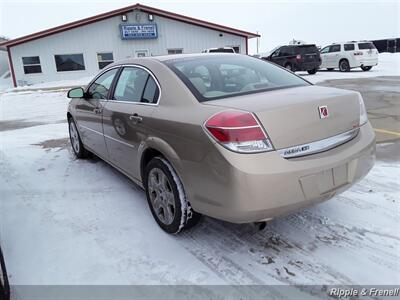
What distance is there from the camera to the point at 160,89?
3.15 meters

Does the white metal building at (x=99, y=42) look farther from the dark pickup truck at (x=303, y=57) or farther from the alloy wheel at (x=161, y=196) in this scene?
the alloy wheel at (x=161, y=196)

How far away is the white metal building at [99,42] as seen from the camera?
24766 mm

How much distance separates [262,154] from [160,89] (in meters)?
1.20

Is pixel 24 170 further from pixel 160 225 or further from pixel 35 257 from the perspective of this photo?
pixel 160 225

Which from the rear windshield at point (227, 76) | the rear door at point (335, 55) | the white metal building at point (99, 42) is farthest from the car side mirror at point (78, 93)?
the white metal building at point (99, 42)

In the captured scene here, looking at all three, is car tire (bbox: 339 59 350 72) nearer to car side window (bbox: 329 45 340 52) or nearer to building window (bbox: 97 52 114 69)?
car side window (bbox: 329 45 340 52)

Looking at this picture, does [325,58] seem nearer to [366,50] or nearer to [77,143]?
[366,50]

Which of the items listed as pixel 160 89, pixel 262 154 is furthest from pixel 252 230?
pixel 160 89

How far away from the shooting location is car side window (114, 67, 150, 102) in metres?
3.50

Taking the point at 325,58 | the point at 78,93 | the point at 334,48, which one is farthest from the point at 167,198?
the point at 325,58

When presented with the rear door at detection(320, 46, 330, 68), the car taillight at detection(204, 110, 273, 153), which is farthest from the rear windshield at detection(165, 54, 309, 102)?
the rear door at detection(320, 46, 330, 68)

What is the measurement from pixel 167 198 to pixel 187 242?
42 centimetres

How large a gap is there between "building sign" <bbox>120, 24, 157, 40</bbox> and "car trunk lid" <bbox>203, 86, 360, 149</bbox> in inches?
953

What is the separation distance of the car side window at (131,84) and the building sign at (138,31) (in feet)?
74.9
